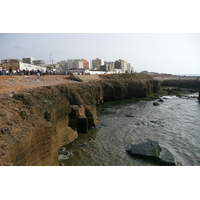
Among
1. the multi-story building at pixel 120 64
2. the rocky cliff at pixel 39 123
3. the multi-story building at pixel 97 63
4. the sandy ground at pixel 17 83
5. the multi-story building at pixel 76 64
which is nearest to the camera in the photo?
the rocky cliff at pixel 39 123

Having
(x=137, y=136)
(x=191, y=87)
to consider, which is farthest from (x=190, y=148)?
(x=191, y=87)

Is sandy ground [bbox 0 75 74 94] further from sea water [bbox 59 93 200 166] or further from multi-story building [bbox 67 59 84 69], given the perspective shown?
multi-story building [bbox 67 59 84 69]

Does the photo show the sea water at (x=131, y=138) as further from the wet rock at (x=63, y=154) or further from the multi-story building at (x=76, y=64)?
the multi-story building at (x=76, y=64)

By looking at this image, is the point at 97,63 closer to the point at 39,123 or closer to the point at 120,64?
the point at 120,64

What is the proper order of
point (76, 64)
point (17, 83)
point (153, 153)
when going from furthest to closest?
1. point (76, 64)
2. point (17, 83)
3. point (153, 153)

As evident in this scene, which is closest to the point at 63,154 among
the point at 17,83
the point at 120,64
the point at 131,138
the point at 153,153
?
the point at 153,153

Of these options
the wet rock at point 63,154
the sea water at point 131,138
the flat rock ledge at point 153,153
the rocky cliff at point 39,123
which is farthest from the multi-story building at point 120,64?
the wet rock at point 63,154

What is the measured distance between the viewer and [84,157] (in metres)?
12.9

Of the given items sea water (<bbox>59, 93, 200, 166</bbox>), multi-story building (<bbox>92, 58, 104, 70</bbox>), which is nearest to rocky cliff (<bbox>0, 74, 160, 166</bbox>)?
sea water (<bbox>59, 93, 200, 166</bbox>)

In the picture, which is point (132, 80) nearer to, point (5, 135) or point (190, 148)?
point (190, 148)

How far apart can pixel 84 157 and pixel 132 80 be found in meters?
33.3

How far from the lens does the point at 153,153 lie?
13.1 m

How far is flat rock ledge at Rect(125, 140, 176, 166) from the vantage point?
1243cm

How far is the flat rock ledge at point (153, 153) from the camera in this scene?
12425 mm
